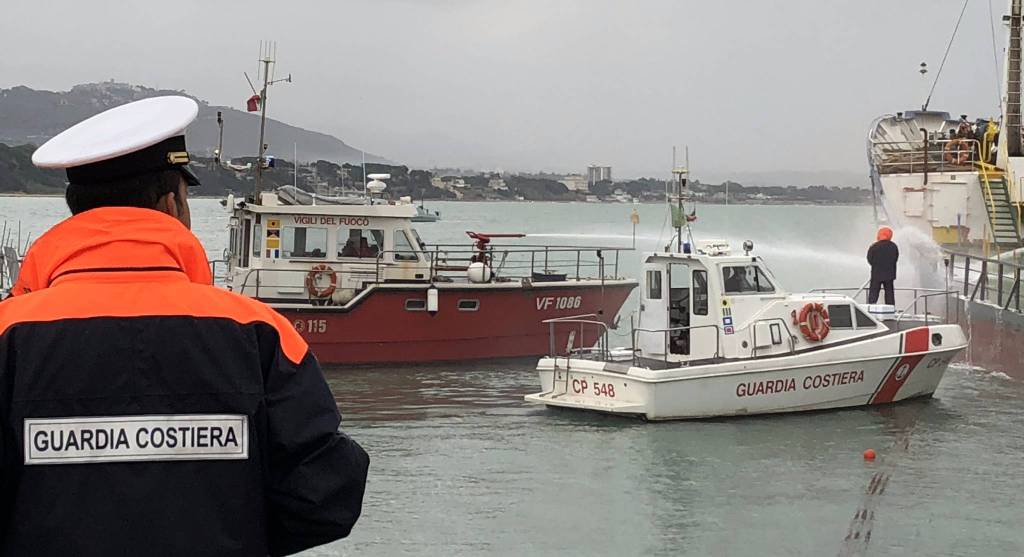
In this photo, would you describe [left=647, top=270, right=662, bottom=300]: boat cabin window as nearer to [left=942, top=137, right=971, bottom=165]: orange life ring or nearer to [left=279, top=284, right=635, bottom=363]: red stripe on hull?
[left=279, top=284, right=635, bottom=363]: red stripe on hull

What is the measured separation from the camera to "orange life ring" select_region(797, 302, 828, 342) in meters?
16.5

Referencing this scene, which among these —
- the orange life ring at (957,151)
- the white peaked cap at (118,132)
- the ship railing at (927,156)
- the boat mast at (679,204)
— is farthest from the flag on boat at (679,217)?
the orange life ring at (957,151)

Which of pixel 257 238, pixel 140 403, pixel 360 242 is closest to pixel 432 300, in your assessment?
pixel 360 242

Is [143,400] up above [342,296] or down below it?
above

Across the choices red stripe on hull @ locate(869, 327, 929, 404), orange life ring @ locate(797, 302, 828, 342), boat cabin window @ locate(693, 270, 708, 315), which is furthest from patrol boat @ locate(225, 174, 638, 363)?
red stripe on hull @ locate(869, 327, 929, 404)

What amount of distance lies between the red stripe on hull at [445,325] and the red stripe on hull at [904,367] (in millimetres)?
6096

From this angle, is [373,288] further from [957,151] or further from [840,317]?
[957,151]

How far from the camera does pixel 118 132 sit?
2.55 meters

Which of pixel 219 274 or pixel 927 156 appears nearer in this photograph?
pixel 927 156

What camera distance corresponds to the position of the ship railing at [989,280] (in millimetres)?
23781

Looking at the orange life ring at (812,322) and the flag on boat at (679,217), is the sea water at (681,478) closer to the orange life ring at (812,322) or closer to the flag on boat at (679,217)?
the orange life ring at (812,322)

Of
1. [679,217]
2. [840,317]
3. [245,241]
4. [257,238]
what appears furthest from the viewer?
[245,241]

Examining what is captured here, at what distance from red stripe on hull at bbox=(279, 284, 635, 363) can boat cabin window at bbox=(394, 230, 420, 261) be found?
1.04 m

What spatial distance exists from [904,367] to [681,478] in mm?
4996
